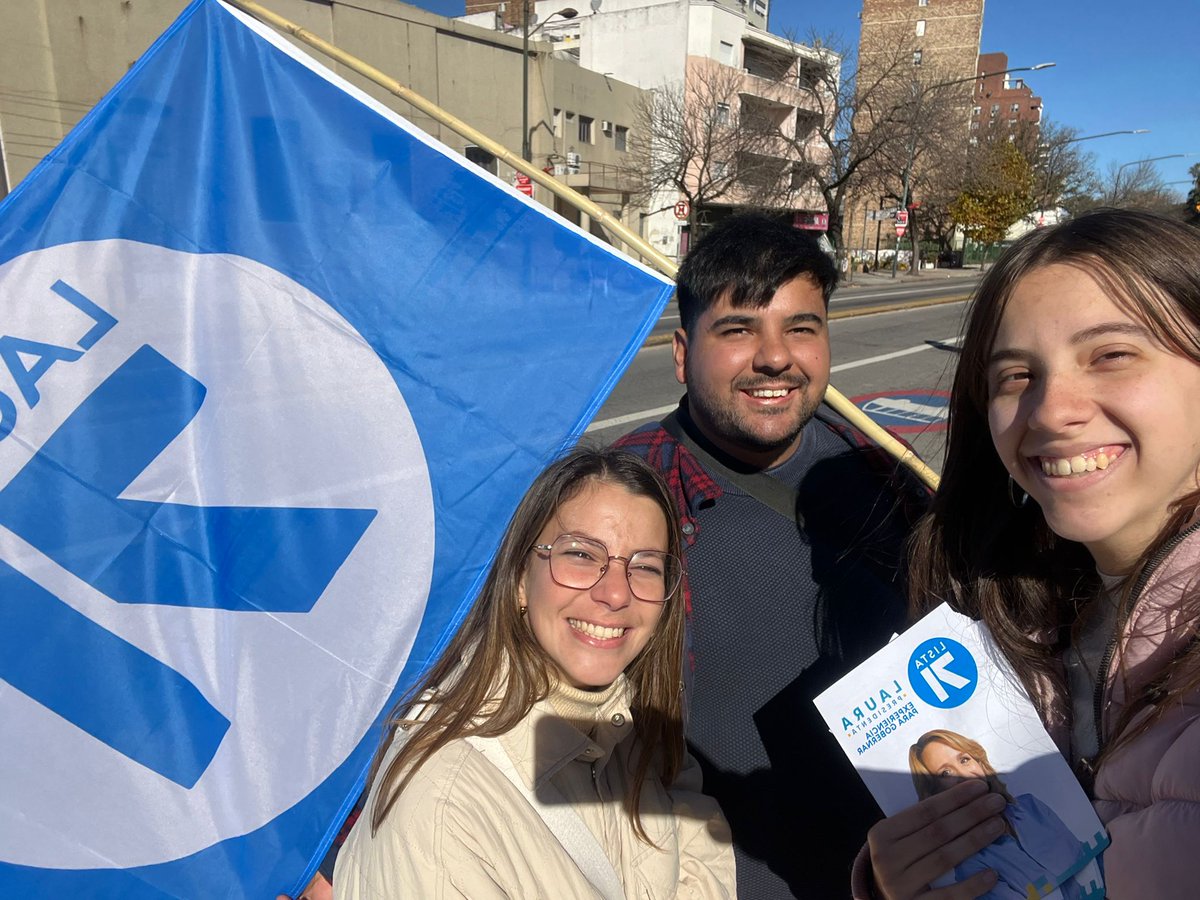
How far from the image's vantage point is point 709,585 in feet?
6.15

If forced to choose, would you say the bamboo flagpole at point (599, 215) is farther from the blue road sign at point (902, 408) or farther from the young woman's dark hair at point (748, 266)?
the blue road sign at point (902, 408)

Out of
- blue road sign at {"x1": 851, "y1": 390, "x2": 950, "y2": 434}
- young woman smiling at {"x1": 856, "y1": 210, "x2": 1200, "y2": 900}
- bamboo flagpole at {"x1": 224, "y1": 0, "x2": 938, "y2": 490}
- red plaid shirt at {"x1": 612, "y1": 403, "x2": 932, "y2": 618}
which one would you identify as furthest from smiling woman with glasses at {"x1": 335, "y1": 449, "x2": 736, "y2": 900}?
blue road sign at {"x1": 851, "y1": 390, "x2": 950, "y2": 434}

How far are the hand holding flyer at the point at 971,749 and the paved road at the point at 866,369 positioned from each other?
4.34 meters

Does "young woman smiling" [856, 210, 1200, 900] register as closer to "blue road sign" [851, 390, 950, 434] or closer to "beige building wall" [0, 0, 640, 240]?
"blue road sign" [851, 390, 950, 434]

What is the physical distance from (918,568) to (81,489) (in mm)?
1795

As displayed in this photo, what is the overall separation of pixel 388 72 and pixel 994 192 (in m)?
29.3

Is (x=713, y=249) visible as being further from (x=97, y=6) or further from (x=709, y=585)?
(x=97, y=6)

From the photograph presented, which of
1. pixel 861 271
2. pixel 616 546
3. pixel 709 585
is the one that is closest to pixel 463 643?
pixel 616 546

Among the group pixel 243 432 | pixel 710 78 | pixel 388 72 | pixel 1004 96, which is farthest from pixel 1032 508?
pixel 1004 96

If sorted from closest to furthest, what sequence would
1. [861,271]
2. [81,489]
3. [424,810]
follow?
1. [424,810]
2. [81,489]
3. [861,271]

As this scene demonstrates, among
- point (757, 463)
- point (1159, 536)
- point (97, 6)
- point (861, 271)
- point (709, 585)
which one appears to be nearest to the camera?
point (1159, 536)

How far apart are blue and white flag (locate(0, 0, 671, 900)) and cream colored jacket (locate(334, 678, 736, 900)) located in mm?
560

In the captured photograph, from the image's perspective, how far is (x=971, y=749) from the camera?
1.24 metres

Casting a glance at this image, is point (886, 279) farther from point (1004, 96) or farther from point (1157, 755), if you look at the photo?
point (1004, 96)
